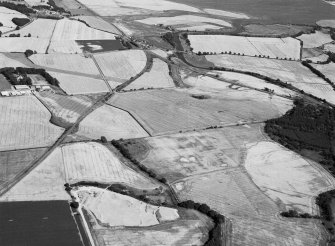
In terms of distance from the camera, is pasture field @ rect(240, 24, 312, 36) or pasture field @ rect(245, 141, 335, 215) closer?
pasture field @ rect(245, 141, 335, 215)

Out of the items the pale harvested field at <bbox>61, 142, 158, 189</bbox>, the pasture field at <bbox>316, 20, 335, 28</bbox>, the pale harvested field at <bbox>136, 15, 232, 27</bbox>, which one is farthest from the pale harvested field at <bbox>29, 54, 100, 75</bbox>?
the pasture field at <bbox>316, 20, 335, 28</bbox>

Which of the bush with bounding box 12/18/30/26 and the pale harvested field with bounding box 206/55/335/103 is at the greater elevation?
the bush with bounding box 12/18/30/26

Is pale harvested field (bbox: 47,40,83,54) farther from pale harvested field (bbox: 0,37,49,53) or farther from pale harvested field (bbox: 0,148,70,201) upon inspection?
pale harvested field (bbox: 0,148,70,201)

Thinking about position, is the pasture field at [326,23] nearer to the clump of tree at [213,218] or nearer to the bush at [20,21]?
the bush at [20,21]

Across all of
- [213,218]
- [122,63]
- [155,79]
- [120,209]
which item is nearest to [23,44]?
[122,63]

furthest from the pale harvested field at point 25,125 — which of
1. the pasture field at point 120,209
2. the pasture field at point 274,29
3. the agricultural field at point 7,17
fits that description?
the pasture field at point 274,29
